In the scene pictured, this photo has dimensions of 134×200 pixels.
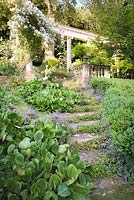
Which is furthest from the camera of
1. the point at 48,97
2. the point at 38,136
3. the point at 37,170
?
the point at 48,97

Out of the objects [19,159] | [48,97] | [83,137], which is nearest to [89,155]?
[83,137]

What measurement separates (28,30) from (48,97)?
6.77 m

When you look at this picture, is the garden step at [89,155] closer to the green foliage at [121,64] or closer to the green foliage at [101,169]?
the green foliage at [101,169]

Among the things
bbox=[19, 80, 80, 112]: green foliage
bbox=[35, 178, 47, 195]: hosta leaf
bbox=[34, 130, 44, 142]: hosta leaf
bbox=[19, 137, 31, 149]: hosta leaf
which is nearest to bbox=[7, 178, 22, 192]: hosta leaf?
bbox=[35, 178, 47, 195]: hosta leaf

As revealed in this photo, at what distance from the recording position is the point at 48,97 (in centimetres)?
693

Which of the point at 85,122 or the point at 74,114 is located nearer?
the point at 85,122

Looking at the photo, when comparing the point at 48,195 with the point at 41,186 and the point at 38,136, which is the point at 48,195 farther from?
the point at 38,136

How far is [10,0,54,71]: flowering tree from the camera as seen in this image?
12.8m

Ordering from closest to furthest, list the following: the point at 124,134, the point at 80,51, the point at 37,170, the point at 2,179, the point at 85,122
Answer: the point at 2,179
the point at 37,170
the point at 124,134
the point at 85,122
the point at 80,51

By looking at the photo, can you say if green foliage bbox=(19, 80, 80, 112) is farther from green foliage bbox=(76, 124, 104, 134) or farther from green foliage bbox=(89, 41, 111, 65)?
green foliage bbox=(89, 41, 111, 65)

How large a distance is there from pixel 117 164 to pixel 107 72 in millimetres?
10237

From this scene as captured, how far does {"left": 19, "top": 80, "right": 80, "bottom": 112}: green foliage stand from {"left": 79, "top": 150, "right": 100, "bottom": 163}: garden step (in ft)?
6.93

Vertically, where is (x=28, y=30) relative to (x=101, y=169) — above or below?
above

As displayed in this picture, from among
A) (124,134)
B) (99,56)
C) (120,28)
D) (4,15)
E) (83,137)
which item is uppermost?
(4,15)
